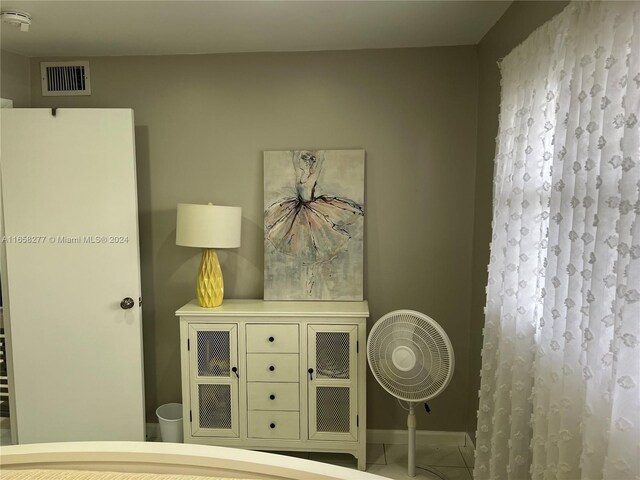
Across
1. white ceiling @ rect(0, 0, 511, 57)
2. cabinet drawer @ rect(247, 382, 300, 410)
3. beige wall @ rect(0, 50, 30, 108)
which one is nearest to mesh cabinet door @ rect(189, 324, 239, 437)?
cabinet drawer @ rect(247, 382, 300, 410)

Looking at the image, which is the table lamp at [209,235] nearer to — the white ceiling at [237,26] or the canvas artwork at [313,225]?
the canvas artwork at [313,225]

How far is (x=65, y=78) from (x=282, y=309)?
82.0 inches

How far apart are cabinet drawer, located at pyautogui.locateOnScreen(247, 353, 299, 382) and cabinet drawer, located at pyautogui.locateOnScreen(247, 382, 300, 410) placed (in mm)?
36

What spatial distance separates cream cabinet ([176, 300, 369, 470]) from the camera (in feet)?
8.05

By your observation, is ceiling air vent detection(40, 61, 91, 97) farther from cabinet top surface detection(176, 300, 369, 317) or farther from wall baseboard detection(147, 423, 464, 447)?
wall baseboard detection(147, 423, 464, 447)

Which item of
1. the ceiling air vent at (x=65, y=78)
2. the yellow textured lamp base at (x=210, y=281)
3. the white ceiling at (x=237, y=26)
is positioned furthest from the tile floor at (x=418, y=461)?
the ceiling air vent at (x=65, y=78)

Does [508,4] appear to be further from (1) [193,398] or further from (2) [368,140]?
(1) [193,398]

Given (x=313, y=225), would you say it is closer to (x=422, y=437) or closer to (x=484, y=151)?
(x=484, y=151)

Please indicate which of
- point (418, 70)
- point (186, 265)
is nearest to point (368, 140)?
point (418, 70)

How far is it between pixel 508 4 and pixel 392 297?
1727 mm

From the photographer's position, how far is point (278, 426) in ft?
8.20

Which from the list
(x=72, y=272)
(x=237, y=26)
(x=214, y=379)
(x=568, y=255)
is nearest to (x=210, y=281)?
(x=214, y=379)

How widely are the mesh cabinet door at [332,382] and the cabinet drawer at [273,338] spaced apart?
100mm

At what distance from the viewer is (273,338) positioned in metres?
2.46
